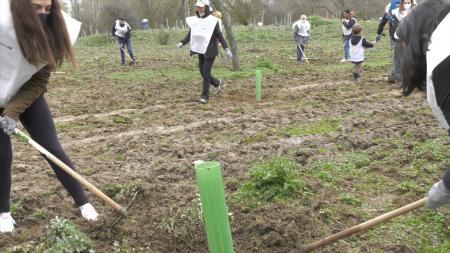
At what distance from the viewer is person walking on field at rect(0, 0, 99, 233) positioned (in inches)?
109

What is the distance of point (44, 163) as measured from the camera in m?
5.04

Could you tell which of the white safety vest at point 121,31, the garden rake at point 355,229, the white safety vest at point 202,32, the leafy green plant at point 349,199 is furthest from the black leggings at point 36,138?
the white safety vest at point 121,31

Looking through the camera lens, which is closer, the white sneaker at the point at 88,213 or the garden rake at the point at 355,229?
the garden rake at the point at 355,229

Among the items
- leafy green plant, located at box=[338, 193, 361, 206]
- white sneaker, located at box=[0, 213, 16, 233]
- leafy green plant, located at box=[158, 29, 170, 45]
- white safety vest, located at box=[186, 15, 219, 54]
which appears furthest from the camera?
leafy green plant, located at box=[158, 29, 170, 45]

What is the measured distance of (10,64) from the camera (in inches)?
113

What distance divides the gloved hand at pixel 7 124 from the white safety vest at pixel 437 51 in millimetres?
2342

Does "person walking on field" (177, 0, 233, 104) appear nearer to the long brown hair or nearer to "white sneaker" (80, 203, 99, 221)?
"white sneaker" (80, 203, 99, 221)

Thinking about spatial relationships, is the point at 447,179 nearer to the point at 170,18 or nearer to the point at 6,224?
the point at 6,224

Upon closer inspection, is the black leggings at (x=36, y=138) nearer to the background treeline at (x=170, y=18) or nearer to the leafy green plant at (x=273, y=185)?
the leafy green plant at (x=273, y=185)

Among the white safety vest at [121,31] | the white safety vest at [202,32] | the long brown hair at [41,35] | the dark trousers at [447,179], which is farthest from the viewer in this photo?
the white safety vest at [121,31]

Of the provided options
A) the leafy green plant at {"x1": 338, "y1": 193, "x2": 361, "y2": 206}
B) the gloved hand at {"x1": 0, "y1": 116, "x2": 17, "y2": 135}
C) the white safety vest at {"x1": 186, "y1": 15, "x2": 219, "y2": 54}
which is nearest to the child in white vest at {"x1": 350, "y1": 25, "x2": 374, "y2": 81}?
the white safety vest at {"x1": 186, "y1": 15, "x2": 219, "y2": 54}

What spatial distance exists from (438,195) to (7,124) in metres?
2.47

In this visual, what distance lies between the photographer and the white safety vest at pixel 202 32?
26.2 ft

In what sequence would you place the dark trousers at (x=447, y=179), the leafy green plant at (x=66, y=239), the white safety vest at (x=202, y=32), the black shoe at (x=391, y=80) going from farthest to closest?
the black shoe at (x=391, y=80), the white safety vest at (x=202, y=32), the leafy green plant at (x=66, y=239), the dark trousers at (x=447, y=179)
